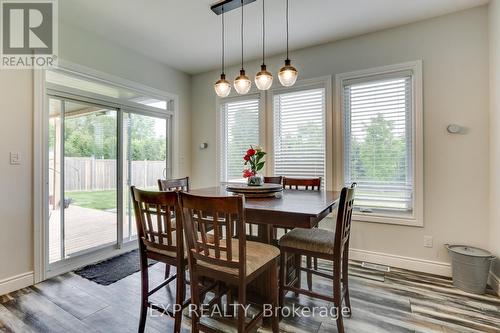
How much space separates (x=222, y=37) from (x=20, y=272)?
10.9 ft

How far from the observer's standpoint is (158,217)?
1.68m

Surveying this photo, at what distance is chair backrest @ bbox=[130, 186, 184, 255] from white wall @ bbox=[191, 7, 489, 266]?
2.36 metres

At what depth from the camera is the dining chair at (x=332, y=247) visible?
1.70 m

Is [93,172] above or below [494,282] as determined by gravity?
above

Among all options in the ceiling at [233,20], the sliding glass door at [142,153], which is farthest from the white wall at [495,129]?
the sliding glass door at [142,153]

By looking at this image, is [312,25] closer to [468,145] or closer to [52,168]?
[468,145]

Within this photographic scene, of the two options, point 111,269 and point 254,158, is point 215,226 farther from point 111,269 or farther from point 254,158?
point 111,269

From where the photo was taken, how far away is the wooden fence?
9.70 feet

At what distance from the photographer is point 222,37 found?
10.5 ft

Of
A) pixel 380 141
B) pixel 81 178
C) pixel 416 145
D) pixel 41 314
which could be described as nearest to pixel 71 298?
pixel 41 314

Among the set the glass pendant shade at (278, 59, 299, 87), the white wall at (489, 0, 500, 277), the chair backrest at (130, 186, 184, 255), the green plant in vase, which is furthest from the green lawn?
the white wall at (489, 0, 500, 277)

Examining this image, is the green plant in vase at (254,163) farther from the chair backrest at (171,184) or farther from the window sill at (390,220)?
the window sill at (390,220)

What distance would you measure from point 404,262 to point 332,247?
5.52ft

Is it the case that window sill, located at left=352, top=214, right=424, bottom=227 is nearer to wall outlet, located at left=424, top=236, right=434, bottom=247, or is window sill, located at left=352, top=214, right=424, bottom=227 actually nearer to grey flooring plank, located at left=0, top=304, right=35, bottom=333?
wall outlet, located at left=424, top=236, right=434, bottom=247
